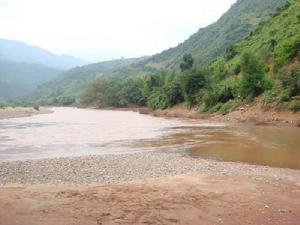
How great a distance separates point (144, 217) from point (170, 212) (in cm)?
93

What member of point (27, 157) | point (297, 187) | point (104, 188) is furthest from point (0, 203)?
point (27, 157)

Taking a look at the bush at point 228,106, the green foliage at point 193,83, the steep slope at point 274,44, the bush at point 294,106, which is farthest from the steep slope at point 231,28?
the bush at point 294,106

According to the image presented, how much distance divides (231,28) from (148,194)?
141 meters

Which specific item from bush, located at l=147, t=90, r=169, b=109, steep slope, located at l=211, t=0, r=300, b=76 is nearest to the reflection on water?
steep slope, located at l=211, t=0, r=300, b=76

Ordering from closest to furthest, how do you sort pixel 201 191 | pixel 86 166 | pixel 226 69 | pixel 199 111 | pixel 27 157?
pixel 201 191 < pixel 86 166 < pixel 27 157 < pixel 199 111 < pixel 226 69

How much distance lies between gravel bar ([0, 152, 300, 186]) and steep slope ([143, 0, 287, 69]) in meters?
111

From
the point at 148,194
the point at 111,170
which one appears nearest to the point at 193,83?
the point at 111,170

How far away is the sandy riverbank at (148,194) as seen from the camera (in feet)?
40.6

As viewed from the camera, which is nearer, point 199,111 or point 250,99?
point 250,99

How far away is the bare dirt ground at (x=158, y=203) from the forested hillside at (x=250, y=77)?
3580 cm

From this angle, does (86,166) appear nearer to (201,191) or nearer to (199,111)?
(201,191)

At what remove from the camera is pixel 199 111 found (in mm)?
71062

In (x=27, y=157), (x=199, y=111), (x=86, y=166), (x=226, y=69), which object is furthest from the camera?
(x=226, y=69)

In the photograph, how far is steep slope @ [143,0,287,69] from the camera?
13950cm
